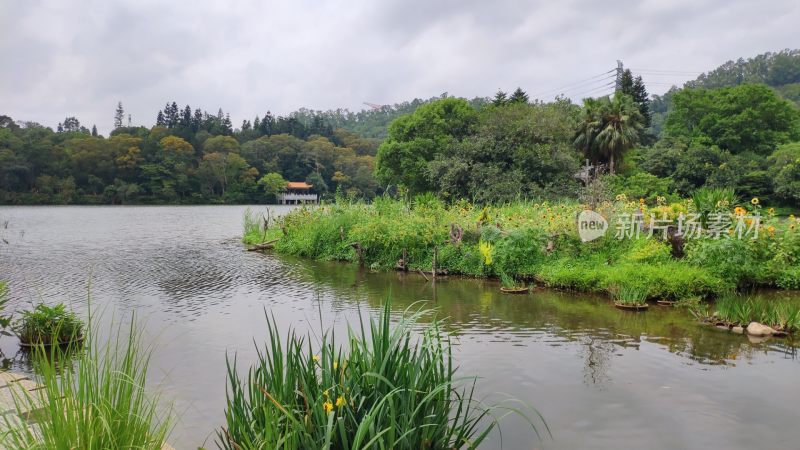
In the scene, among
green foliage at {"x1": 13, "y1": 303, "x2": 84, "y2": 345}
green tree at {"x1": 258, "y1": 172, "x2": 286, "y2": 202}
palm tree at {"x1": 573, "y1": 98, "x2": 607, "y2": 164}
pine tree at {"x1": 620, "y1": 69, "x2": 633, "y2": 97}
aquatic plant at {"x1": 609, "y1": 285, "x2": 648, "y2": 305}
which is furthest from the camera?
green tree at {"x1": 258, "y1": 172, "x2": 286, "y2": 202}

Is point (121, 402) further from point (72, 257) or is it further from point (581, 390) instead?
point (72, 257)

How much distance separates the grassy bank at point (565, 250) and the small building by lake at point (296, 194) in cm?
4915

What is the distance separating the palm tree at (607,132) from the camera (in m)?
31.4

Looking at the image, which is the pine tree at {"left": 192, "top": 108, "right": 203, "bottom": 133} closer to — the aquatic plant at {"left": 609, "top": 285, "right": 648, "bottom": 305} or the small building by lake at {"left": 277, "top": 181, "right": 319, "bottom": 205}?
the small building by lake at {"left": 277, "top": 181, "right": 319, "bottom": 205}

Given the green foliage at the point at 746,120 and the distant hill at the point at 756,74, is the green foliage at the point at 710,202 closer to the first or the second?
the green foliage at the point at 746,120

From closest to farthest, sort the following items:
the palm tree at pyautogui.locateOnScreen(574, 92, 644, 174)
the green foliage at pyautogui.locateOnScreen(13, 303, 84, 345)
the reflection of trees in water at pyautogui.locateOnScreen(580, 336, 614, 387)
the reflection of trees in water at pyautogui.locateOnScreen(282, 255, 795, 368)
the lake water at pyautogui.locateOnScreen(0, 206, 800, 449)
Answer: the lake water at pyautogui.locateOnScreen(0, 206, 800, 449) → the reflection of trees in water at pyautogui.locateOnScreen(580, 336, 614, 387) → the green foliage at pyautogui.locateOnScreen(13, 303, 84, 345) → the reflection of trees in water at pyautogui.locateOnScreen(282, 255, 795, 368) → the palm tree at pyautogui.locateOnScreen(574, 92, 644, 174)

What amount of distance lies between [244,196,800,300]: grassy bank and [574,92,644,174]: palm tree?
1923cm

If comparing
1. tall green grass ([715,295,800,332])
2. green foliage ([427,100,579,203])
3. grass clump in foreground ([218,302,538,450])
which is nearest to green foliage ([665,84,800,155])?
green foliage ([427,100,579,203])

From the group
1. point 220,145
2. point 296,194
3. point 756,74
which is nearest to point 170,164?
point 220,145

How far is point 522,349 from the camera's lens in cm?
671

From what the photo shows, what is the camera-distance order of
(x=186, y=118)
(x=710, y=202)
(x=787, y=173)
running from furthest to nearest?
(x=186, y=118) < (x=787, y=173) < (x=710, y=202)

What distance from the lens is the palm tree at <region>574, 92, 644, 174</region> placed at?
31.4 metres

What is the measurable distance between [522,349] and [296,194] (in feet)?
198

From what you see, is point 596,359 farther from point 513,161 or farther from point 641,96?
point 641,96
